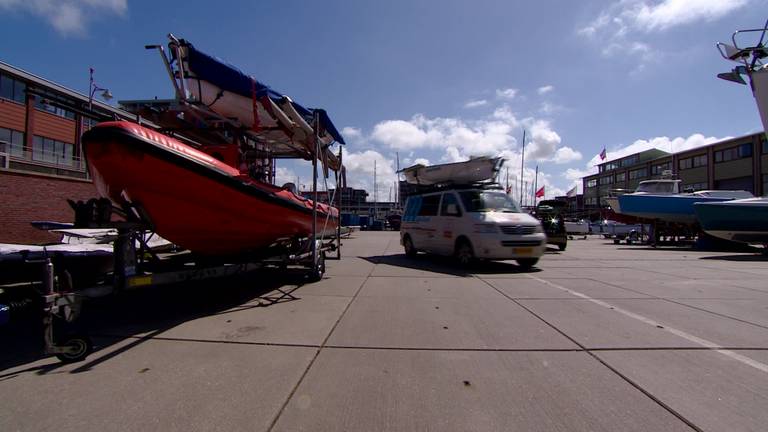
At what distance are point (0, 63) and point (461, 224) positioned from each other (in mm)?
30923

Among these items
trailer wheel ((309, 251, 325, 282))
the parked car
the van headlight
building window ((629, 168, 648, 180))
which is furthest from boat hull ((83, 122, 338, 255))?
building window ((629, 168, 648, 180))

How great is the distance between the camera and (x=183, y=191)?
4.86 metres

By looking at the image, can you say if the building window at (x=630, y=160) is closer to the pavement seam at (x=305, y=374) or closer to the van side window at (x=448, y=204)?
the van side window at (x=448, y=204)

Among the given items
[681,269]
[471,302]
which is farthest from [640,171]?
[471,302]

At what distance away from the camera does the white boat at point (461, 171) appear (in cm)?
1032

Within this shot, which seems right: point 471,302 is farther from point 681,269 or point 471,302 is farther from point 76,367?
point 681,269

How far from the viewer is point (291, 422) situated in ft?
7.35

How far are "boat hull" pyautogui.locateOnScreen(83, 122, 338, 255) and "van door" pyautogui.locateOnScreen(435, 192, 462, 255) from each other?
4.66m

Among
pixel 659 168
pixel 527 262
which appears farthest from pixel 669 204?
pixel 659 168

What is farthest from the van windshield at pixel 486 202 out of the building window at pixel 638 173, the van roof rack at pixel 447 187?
the building window at pixel 638 173

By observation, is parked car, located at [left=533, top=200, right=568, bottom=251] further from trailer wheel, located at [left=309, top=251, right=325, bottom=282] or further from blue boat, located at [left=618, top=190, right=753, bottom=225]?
trailer wheel, located at [left=309, top=251, right=325, bottom=282]

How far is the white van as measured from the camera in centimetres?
867

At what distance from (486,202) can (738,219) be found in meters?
12.1

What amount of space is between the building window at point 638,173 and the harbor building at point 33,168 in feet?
243
